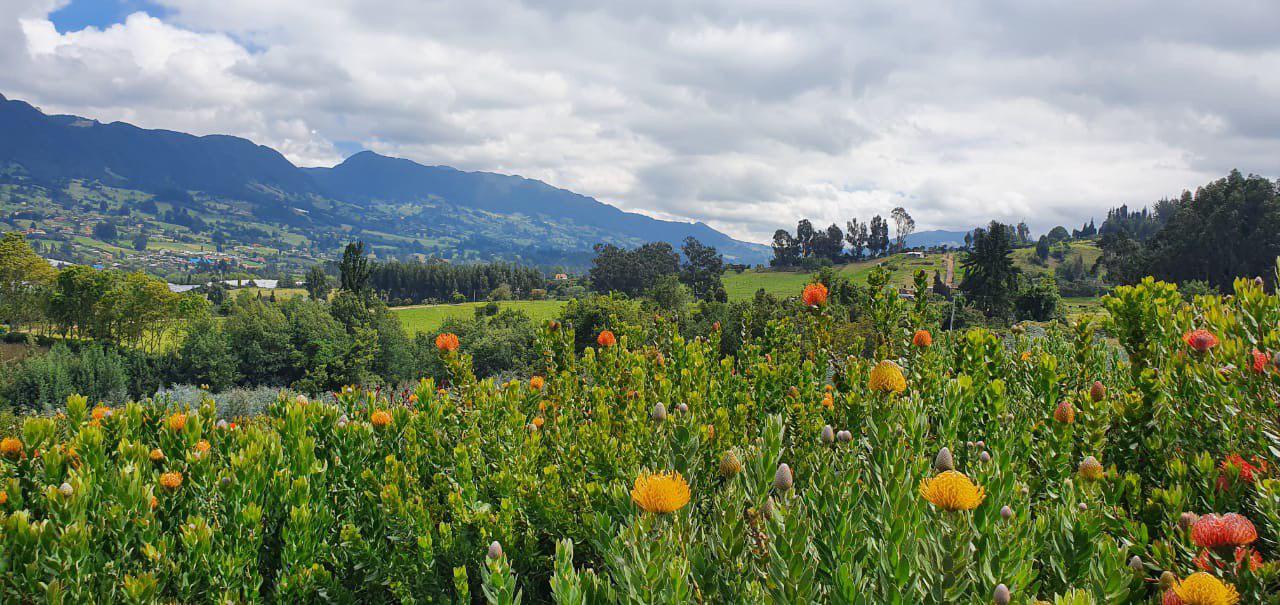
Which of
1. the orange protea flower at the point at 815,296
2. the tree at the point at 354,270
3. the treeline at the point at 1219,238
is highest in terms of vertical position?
the treeline at the point at 1219,238

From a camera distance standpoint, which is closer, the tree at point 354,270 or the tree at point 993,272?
the tree at point 993,272

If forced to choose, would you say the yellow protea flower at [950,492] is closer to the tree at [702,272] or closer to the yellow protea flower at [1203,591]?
the yellow protea flower at [1203,591]

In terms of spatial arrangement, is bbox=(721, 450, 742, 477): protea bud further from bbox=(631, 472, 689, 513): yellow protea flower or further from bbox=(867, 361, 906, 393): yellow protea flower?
bbox=(867, 361, 906, 393): yellow protea flower

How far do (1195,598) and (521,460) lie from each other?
109 inches

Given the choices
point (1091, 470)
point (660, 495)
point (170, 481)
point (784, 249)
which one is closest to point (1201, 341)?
point (1091, 470)

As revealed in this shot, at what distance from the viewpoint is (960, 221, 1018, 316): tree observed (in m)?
58.4

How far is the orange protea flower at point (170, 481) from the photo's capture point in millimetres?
2734

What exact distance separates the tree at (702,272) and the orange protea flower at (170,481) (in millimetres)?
81292

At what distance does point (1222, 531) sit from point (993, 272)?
67313mm

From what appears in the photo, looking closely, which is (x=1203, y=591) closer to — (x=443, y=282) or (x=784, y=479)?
(x=784, y=479)

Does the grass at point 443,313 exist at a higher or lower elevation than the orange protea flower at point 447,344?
lower

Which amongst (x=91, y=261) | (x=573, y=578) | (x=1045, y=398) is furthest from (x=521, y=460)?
(x=91, y=261)

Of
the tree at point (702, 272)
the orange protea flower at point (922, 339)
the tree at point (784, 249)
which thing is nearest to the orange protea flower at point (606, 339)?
the orange protea flower at point (922, 339)

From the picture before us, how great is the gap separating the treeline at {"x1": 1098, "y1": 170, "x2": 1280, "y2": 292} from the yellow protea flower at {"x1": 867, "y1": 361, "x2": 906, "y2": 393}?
81702 mm
